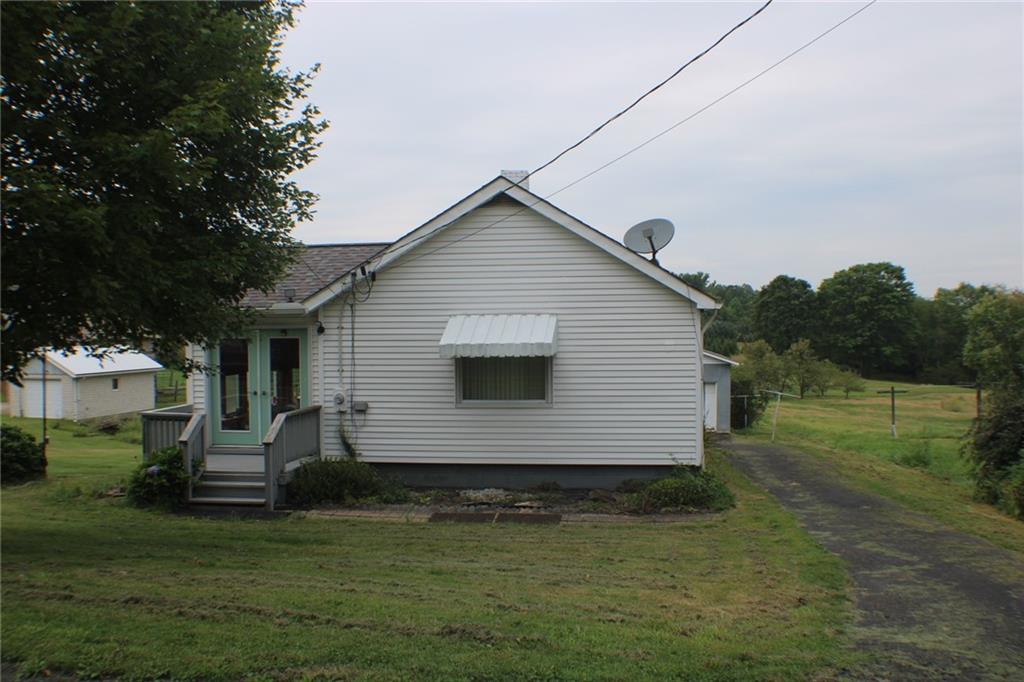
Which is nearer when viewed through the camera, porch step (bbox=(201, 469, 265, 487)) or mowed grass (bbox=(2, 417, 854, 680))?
mowed grass (bbox=(2, 417, 854, 680))

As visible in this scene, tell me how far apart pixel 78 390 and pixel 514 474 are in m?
25.7

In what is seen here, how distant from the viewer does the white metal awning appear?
12.1 metres

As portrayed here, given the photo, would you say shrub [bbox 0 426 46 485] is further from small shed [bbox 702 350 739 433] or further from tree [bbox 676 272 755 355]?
tree [bbox 676 272 755 355]

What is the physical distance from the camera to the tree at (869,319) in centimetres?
7900

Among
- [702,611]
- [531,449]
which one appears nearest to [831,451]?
[531,449]

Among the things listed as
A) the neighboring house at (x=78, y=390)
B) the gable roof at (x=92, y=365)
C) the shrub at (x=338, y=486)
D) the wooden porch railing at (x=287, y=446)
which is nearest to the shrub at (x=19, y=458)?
the wooden porch railing at (x=287, y=446)

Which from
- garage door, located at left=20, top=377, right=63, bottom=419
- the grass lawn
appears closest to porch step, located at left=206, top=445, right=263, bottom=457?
the grass lawn

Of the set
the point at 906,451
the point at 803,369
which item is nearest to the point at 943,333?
the point at 803,369

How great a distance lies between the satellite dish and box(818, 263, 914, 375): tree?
73.3 meters

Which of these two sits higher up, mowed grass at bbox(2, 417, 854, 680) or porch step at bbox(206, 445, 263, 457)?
porch step at bbox(206, 445, 263, 457)

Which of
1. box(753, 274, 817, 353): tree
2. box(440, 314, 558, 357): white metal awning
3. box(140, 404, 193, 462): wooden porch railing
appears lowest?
box(140, 404, 193, 462): wooden porch railing

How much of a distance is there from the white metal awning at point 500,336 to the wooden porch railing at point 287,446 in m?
2.73

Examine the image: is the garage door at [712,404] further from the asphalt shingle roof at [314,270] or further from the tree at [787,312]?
the tree at [787,312]

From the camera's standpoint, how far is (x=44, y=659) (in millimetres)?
4914
